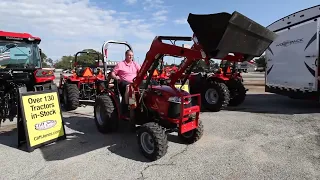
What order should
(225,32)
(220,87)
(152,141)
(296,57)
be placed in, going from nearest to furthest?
(225,32) < (152,141) < (220,87) < (296,57)

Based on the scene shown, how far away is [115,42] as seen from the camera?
20.1 feet

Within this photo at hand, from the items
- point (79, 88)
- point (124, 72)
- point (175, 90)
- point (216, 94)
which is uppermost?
point (124, 72)

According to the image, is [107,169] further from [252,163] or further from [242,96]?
[242,96]

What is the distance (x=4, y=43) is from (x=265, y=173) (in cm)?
637

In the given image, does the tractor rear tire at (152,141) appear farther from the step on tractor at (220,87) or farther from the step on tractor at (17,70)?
the step on tractor at (220,87)

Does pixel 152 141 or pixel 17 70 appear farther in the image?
pixel 17 70

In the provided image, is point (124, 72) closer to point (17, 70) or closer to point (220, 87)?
point (17, 70)

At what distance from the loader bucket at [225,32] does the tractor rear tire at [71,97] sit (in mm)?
6101

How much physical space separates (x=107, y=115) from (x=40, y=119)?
1235mm

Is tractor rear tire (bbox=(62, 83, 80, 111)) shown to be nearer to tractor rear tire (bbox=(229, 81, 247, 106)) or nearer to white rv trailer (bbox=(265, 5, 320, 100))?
tractor rear tire (bbox=(229, 81, 247, 106))

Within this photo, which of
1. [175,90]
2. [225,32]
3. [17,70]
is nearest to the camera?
[225,32]

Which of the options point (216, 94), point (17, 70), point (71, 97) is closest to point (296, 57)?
point (216, 94)

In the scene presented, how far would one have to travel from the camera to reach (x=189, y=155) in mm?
4406


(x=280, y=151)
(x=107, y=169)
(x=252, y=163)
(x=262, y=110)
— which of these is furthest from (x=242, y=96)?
(x=107, y=169)
